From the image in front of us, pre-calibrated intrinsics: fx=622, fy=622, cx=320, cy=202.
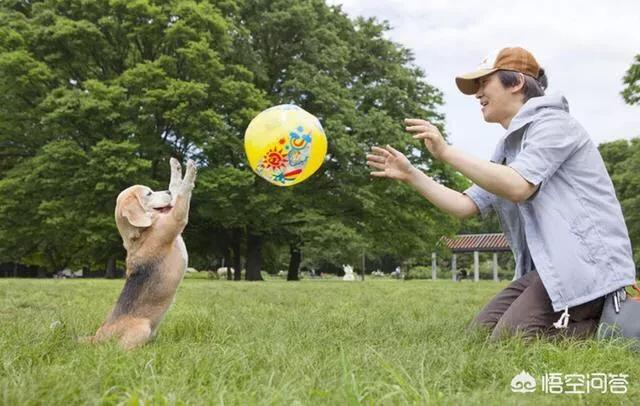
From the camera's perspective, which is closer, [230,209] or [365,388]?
[365,388]

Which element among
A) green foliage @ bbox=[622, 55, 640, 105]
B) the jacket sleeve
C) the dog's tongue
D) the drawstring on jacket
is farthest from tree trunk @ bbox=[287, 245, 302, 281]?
the drawstring on jacket

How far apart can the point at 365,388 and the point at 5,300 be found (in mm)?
7161

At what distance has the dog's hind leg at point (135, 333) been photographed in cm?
378

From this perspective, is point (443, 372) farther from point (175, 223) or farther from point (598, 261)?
point (175, 223)

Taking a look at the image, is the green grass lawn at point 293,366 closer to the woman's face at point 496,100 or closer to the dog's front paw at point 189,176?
the dog's front paw at point 189,176

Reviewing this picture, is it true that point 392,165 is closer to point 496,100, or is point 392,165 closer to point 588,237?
point 496,100

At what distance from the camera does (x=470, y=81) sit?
423cm

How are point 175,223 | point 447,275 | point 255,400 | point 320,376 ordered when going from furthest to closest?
point 447,275
point 175,223
point 320,376
point 255,400

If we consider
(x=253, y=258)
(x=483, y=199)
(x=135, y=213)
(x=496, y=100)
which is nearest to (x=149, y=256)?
(x=135, y=213)

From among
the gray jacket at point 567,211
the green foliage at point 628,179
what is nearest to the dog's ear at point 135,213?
the gray jacket at point 567,211

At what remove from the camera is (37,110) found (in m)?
22.9

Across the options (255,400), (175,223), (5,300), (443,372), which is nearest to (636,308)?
(443,372)

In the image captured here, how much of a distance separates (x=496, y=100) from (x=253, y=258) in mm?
22753

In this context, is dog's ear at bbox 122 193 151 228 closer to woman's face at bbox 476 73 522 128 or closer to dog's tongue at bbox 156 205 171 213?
dog's tongue at bbox 156 205 171 213
